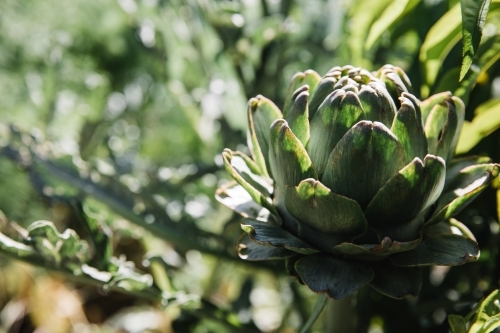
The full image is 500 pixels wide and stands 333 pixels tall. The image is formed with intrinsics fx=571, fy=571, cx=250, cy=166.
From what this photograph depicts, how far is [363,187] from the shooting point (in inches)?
14.2

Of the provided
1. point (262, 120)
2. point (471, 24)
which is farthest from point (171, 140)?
point (471, 24)

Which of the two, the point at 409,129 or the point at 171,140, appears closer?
the point at 409,129

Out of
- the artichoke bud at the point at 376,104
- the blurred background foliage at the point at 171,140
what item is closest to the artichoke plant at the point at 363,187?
the artichoke bud at the point at 376,104

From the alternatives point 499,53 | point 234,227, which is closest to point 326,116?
point 499,53

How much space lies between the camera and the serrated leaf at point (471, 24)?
1.12 ft

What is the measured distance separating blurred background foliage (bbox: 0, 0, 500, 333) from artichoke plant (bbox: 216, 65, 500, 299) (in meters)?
0.11

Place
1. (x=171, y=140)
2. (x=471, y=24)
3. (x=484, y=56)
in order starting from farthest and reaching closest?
(x=171, y=140), (x=484, y=56), (x=471, y=24)

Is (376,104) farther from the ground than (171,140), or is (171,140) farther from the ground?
(376,104)

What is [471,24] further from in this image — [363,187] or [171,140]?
[171,140]

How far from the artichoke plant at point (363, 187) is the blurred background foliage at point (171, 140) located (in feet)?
0.35

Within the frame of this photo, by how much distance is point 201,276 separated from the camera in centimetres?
87

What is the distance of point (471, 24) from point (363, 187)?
12cm

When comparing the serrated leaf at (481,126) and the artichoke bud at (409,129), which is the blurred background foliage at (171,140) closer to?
the serrated leaf at (481,126)

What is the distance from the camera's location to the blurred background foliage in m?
0.51
